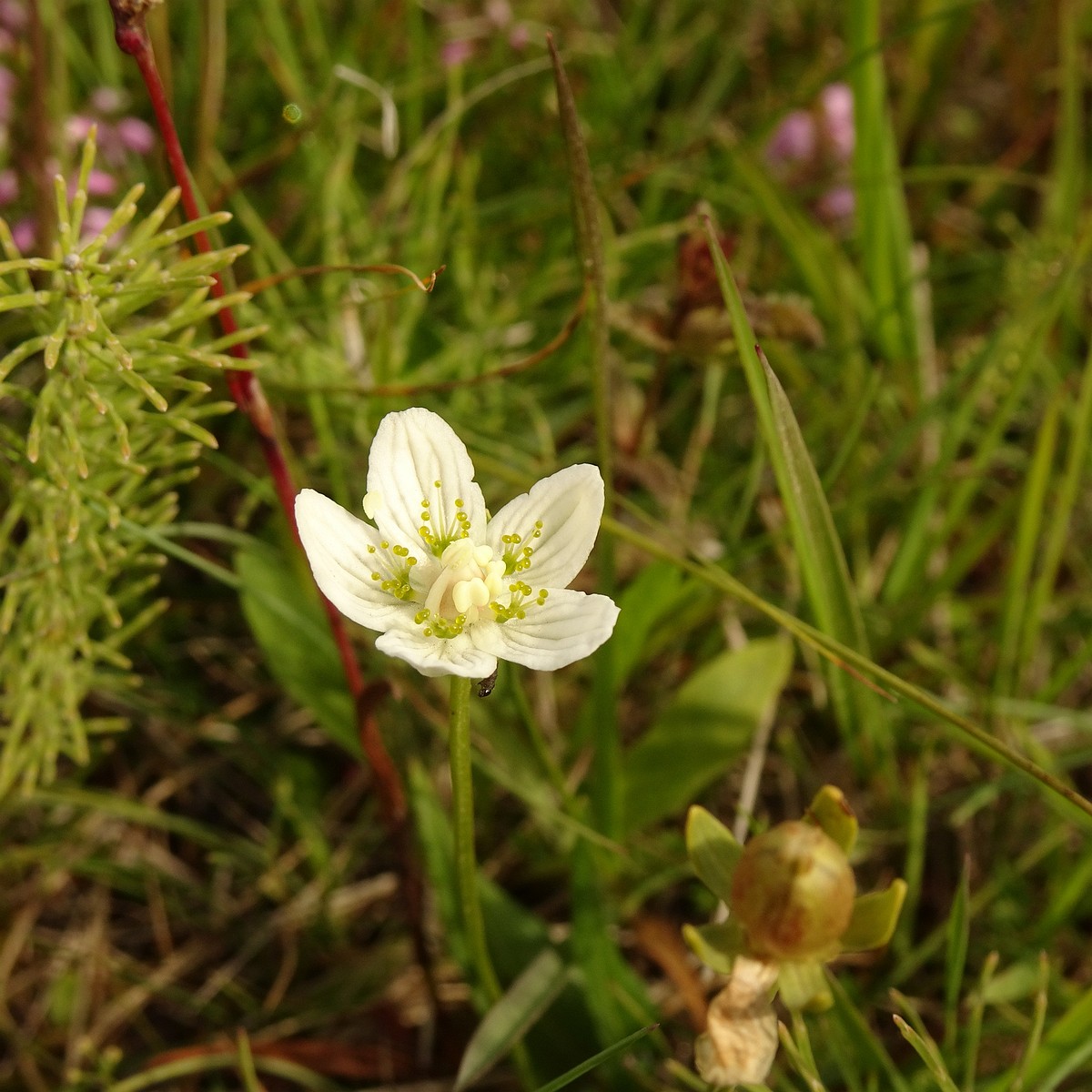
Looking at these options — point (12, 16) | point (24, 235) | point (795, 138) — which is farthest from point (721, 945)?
point (12, 16)

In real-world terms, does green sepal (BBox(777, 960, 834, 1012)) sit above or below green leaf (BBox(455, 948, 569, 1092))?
above

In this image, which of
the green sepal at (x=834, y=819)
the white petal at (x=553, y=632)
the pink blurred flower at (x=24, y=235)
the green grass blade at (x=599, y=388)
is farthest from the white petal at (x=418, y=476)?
the pink blurred flower at (x=24, y=235)

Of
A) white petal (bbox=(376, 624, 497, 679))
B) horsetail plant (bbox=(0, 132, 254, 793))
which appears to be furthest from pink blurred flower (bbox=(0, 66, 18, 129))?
white petal (bbox=(376, 624, 497, 679))

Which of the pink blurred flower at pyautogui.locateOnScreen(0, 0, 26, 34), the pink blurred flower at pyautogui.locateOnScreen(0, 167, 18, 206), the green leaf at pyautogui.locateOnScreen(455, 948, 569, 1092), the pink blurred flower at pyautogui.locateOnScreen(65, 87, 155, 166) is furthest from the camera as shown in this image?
the pink blurred flower at pyautogui.locateOnScreen(0, 0, 26, 34)

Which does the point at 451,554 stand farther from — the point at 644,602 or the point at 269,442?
the point at 644,602

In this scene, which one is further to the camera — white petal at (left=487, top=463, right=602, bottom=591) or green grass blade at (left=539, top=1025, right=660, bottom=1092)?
white petal at (left=487, top=463, right=602, bottom=591)

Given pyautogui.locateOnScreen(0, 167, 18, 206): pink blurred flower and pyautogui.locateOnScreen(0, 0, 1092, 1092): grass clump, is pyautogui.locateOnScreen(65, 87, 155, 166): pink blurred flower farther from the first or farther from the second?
pyautogui.locateOnScreen(0, 167, 18, 206): pink blurred flower

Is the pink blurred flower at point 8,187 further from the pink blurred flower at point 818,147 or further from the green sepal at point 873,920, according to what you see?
the green sepal at point 873,920
